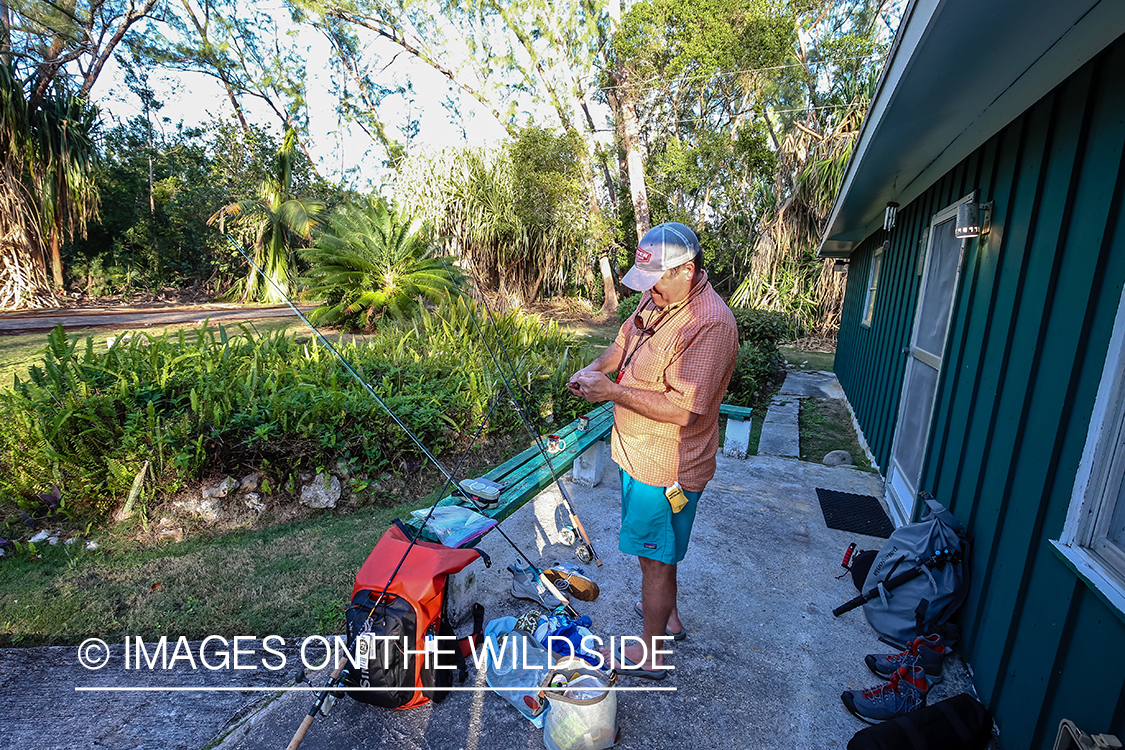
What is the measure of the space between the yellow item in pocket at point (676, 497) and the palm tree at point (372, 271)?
301 inches

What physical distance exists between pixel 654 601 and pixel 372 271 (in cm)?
859

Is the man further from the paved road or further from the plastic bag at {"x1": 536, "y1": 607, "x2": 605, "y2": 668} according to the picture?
the paved road

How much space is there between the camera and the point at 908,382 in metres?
4.27

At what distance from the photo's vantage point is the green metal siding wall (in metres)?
1.63

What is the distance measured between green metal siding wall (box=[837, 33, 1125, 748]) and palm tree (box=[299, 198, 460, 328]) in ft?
25.1

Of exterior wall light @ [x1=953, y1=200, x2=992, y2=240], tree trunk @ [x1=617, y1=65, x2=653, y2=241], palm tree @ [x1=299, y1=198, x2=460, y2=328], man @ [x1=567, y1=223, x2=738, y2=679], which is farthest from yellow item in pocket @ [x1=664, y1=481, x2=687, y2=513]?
tree trunk @ [x1=617, y1=65, x2=653, y2=241]

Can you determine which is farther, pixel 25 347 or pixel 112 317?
pixel 112 317

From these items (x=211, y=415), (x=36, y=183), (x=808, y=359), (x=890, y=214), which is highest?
(x=36, y=183)

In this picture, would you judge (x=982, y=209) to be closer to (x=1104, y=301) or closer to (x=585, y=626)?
(x=1104, y=301)

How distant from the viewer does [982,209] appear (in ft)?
9.64

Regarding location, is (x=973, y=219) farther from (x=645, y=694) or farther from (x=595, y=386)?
(x=645, y=694)

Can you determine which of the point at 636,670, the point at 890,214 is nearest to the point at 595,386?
the point at 636,670

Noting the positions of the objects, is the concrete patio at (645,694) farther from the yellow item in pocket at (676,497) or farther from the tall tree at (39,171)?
the tall tree at (39,171)

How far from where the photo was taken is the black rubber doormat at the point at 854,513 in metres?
3.66
